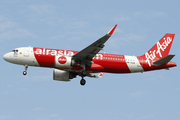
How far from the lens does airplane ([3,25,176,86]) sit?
48.1 metres

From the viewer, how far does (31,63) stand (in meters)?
48.6

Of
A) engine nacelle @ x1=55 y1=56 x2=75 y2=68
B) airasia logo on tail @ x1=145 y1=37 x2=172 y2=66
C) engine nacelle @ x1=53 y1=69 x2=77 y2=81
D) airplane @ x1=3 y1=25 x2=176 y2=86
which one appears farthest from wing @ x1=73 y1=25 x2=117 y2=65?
airasia logo on tail @ x1=145 y1=37 x2=172 y2=66

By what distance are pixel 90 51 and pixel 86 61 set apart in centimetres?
235

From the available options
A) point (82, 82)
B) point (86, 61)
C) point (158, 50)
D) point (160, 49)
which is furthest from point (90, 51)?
point (160, 49)

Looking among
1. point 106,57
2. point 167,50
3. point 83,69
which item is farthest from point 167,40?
point 83,69

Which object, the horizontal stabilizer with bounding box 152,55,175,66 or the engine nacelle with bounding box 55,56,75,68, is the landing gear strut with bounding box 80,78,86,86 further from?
the horizontal stabilizer with bounding box 152,55,175,66

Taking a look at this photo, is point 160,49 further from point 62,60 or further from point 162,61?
point 62,60

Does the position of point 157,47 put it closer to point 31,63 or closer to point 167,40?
point 167,40

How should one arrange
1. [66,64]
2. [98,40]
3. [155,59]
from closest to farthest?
[98,40], [66,64], [155,59]

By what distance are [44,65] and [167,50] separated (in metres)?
19.3

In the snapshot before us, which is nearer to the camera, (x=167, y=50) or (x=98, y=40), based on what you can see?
(x=98, y=40)

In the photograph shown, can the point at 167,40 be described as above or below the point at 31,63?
above

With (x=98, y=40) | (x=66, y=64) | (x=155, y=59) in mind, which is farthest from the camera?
(x=155, y=59)

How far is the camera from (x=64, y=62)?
158ft
